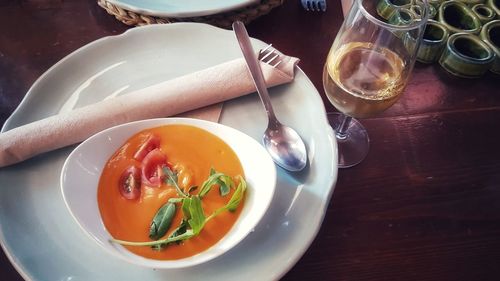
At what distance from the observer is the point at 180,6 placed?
0.90 metres

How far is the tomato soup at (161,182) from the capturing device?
0.63 m

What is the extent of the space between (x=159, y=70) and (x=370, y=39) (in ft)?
1.26

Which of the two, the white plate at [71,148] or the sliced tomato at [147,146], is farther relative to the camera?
the sliced tomato at [147,146]

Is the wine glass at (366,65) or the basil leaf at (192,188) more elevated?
the wine glass at (366,65)

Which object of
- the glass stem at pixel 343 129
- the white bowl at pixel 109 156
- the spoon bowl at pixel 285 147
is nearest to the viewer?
the white bowl at pixel 109 156

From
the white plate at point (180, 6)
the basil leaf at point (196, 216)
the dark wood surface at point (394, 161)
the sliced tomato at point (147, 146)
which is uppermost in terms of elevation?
the white plate at point (180, 6)

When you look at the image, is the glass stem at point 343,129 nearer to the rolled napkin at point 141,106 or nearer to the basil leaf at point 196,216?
the rolled napkin at point 141,106

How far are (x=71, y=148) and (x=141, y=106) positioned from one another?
0.44 ft

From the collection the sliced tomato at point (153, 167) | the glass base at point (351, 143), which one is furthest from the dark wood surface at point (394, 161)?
the sliced tomato at point (153, 167)

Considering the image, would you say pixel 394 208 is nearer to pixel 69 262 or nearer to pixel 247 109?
pixel 247 109

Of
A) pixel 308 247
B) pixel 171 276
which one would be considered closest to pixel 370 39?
pixel 308 247

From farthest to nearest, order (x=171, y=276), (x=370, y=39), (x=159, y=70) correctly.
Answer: (x=159, y=70)
(x=370, y=39)
(x=171, y=276)

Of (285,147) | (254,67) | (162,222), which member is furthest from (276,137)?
(162,222)

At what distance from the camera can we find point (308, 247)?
640 mm
